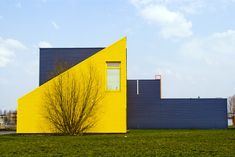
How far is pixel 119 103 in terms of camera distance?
3172cm

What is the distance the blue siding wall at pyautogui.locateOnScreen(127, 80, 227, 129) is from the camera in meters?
45.3

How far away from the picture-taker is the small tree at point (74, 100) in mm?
29969

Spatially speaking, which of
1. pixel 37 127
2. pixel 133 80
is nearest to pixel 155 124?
pixel 133 80

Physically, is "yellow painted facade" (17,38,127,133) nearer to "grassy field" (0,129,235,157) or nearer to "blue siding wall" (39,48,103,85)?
"blue siding wall" (39,48,103,85)

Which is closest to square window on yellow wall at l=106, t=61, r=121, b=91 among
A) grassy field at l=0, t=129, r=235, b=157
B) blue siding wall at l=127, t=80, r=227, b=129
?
grassy field at l=0, t=129, r=235, b=157

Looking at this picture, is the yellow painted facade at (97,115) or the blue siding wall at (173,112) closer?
the yellow painted facade at (97,115)

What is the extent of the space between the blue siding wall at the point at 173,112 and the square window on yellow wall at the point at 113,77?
14.1 meters

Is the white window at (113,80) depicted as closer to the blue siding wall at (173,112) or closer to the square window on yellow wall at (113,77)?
the square window on yellow wall at (113,77)

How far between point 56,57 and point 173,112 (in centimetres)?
1400

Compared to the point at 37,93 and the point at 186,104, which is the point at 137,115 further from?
the point at 37,93

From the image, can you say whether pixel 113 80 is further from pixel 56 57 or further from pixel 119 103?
pixel 56 57

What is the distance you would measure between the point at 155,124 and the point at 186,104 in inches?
155

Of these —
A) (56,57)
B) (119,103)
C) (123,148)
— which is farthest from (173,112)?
(123,148)

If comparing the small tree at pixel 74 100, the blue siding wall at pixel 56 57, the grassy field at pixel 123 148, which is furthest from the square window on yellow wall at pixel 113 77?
the grassy field at pixel 123 148
